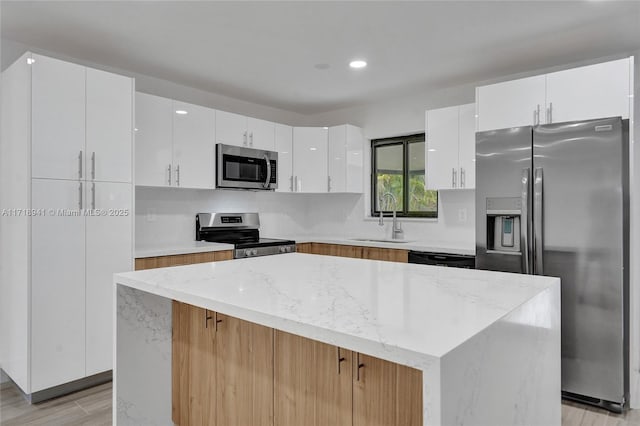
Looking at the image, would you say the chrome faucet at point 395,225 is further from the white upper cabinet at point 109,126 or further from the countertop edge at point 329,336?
the countertop edge at point 329,336

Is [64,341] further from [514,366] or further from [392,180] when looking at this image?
[392,180]

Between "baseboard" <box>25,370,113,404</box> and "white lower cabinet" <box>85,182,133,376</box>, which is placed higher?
"white lower cabinet" <box>85,182,133,376</box>

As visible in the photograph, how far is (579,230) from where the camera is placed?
265 cm

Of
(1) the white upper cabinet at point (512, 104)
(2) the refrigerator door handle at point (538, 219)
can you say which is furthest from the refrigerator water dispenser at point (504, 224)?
(1) the white upper cabinet at point (512, 104)

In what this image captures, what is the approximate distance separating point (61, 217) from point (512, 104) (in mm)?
3262

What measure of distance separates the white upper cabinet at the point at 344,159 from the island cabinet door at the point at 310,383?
3.19 meters

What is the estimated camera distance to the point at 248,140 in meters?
4.24

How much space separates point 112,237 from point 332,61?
7.08 ft

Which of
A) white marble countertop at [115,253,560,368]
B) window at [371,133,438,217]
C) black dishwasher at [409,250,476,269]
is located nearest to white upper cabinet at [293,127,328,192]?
window at [371,133,438,217]

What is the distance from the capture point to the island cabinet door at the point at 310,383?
4.69 feet

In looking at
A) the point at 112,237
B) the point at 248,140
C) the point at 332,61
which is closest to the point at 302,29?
the point at 332,61

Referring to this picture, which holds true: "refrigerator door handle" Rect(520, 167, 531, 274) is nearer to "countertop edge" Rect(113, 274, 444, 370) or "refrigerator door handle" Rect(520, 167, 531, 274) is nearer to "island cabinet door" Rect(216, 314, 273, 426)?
"island cabinet door" Rect(216, 314, 273, 426)

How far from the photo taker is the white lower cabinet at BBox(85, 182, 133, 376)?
9.29ft

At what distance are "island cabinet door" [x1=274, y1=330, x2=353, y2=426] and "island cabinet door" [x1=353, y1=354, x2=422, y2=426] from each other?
0.04 meters
